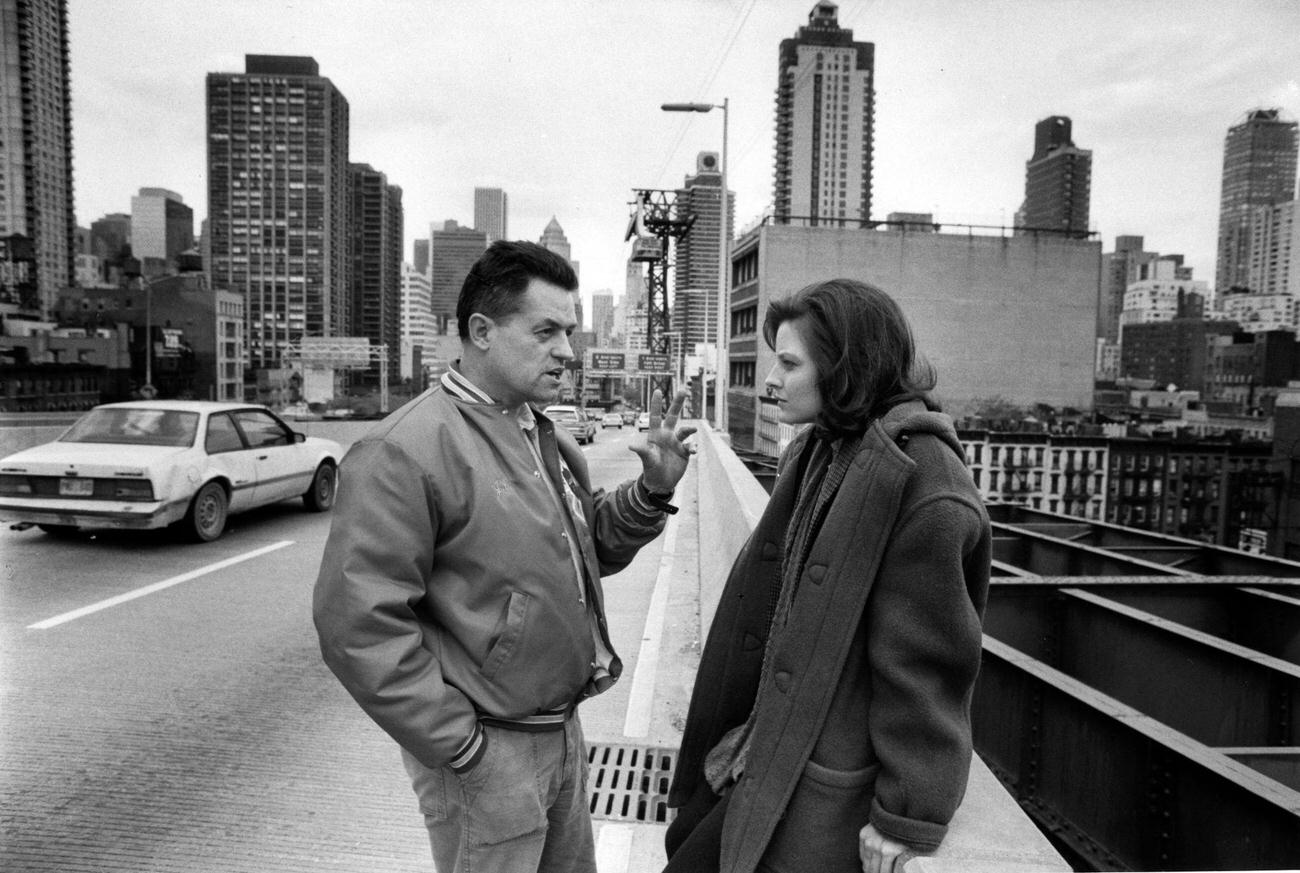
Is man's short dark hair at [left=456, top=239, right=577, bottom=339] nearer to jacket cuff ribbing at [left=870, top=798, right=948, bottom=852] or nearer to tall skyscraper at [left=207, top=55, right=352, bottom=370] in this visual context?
jacket cuff ribbing at [left=870, top=798, right=948, bottom=852]

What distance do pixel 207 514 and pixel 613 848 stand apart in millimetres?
8219

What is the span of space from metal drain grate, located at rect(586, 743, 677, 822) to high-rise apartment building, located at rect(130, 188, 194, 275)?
128925 millimetres

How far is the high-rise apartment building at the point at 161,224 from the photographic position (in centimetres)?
11669

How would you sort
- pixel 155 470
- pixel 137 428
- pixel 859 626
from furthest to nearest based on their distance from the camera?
pixel 137 428, pixel 155 470, pixel 859 626

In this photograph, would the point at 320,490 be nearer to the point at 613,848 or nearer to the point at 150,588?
the point at 150,588

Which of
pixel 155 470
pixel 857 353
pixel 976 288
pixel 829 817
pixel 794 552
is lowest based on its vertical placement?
pixel 155 470

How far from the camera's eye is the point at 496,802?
2117mm

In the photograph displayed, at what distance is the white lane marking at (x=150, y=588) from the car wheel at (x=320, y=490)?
2299 millimetres

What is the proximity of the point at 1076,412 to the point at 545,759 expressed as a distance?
9189cm

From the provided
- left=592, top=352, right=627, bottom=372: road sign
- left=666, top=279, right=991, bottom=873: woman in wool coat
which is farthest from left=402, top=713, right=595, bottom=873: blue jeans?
left=592, top=352, right=627, bottom=372: road sign

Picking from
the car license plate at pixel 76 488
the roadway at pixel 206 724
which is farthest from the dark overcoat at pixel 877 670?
the car license plate at pixel 76 488

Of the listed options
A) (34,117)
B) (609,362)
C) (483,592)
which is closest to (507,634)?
(483,592)

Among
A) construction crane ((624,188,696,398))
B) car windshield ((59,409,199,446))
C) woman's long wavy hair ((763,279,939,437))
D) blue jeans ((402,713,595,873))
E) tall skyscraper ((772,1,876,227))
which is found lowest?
blue jeans ((402,713,595,873))

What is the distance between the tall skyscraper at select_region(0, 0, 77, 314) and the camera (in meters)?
7.23
